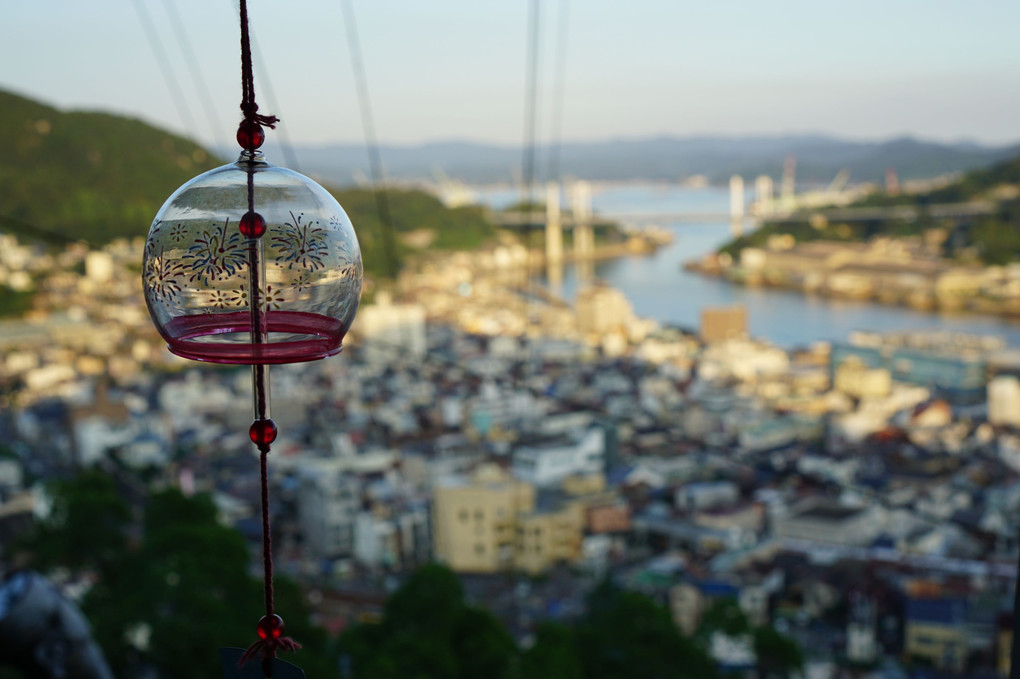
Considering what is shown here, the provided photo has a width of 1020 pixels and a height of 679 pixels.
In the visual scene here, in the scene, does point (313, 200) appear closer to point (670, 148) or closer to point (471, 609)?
point (471, 609)

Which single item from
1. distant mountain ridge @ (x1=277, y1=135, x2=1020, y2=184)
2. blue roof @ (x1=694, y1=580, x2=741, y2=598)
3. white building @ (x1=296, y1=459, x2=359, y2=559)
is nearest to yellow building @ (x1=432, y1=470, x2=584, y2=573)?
white building @ (x1=296, y1=459, x2=359, y2=559)

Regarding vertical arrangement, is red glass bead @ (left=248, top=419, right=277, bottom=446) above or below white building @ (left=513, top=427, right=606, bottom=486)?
above

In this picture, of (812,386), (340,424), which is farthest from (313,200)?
(812,386)

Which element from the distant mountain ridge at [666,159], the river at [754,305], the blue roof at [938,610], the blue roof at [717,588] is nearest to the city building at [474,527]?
the blue roof at [717,588]

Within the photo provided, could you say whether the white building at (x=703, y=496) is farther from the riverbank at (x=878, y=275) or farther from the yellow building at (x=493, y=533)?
the riverbank at (x=878, y=275)

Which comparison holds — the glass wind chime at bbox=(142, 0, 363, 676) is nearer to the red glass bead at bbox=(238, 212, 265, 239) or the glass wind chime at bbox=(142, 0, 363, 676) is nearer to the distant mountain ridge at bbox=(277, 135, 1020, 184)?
the red glass bead at bbox=(238, 212, 265, 239)

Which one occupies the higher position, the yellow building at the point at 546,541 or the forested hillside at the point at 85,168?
the forested hillside at the point at 85,168

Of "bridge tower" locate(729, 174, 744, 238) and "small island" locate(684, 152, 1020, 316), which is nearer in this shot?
"small island" locate(684, 152, 1020, 316)
